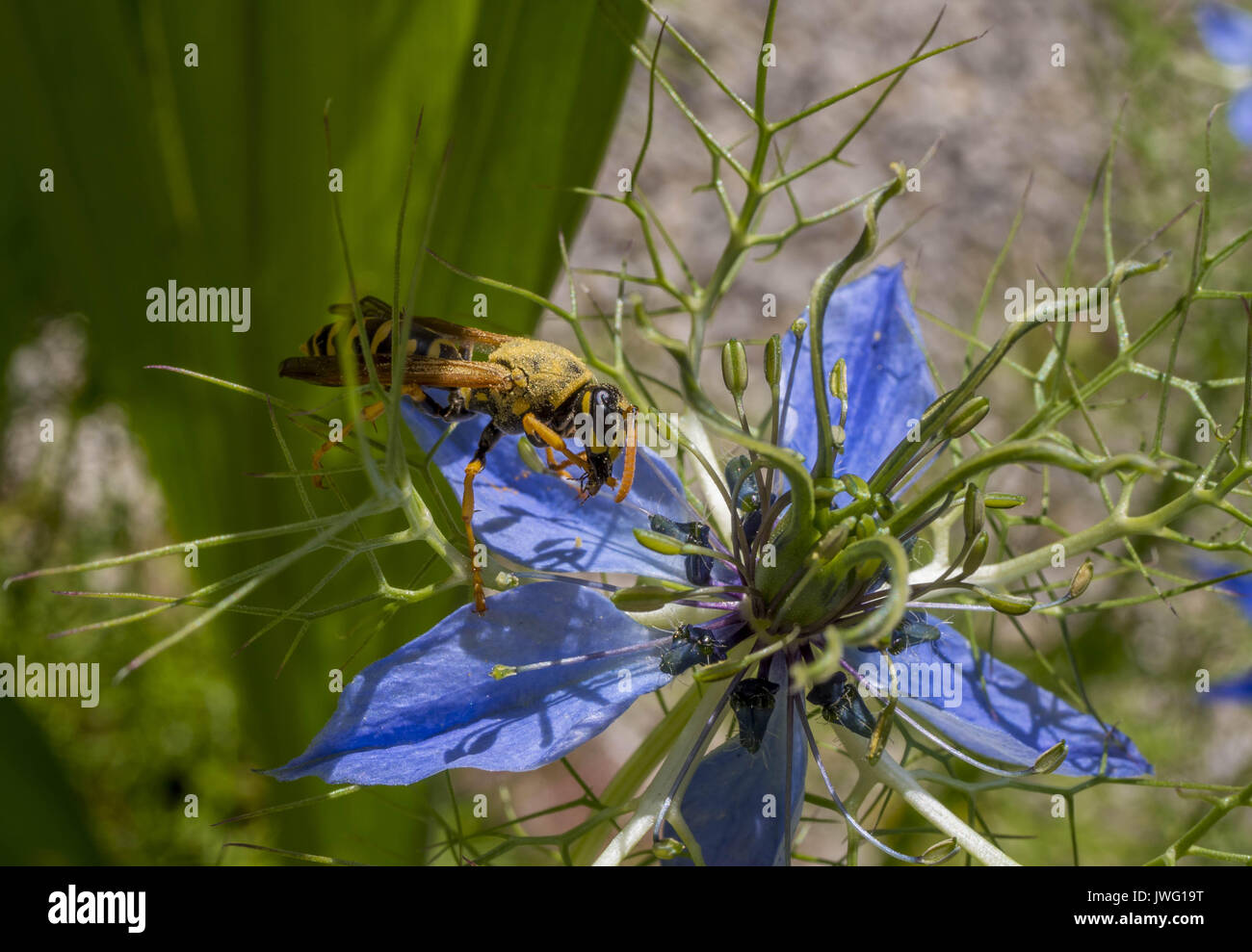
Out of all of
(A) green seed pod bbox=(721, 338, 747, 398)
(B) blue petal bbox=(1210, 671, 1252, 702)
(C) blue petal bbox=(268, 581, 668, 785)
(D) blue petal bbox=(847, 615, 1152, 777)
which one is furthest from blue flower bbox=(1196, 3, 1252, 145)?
(C) blue petal bbox=(268, 581, 668, 785)

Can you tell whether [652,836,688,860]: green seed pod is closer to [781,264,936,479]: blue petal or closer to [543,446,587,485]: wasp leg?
[543,446,587,485]: wasp leg

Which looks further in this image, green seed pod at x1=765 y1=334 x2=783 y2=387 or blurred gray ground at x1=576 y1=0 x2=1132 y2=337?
blurred gray ground at x1=576 y1=0 x2=1132 y2=337

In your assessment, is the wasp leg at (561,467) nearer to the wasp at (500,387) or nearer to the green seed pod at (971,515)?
the wasp at (500,387)

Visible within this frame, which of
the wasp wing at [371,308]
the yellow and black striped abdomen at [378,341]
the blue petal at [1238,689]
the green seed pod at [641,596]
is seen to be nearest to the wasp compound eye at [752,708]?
the green seed pod at [641,596]

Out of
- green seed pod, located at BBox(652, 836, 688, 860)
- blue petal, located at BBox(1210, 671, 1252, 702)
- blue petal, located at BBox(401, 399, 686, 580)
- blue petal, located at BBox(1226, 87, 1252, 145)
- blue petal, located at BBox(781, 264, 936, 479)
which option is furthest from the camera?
blue petal, located at BBox(1226, 87, 1252, 145)

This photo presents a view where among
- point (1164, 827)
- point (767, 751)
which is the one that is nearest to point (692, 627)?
point (767, 751)
